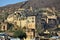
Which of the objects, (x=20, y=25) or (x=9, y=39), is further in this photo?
(x=20, y=25)

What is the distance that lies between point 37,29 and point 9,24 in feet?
14.9

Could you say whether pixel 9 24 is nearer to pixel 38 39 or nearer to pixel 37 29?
pixel 37 29

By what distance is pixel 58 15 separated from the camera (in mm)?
46688

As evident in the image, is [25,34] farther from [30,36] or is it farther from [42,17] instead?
[42,17]

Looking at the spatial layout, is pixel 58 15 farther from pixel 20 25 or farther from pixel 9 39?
pixel 9 39

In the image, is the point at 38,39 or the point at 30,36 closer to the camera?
the point at 38,39

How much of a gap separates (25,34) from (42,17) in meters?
13.3

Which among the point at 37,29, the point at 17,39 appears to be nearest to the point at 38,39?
the point at 17,39

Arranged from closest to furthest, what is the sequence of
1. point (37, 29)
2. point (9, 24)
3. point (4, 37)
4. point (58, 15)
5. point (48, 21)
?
point (4, 37) → point (37, 29) → point (9, 24) → point (48, 21) → point (58, 15)

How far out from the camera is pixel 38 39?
91.9 feet

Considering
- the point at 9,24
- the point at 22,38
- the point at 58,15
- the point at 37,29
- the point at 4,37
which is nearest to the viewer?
the point at 4,37

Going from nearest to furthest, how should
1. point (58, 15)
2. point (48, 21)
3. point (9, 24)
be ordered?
point (9, 24) → point (48, 21) → point (58, 15)

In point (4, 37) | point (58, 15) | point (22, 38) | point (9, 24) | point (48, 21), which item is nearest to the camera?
point (4, 37)

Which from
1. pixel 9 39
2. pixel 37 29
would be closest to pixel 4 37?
pixel 9 39
